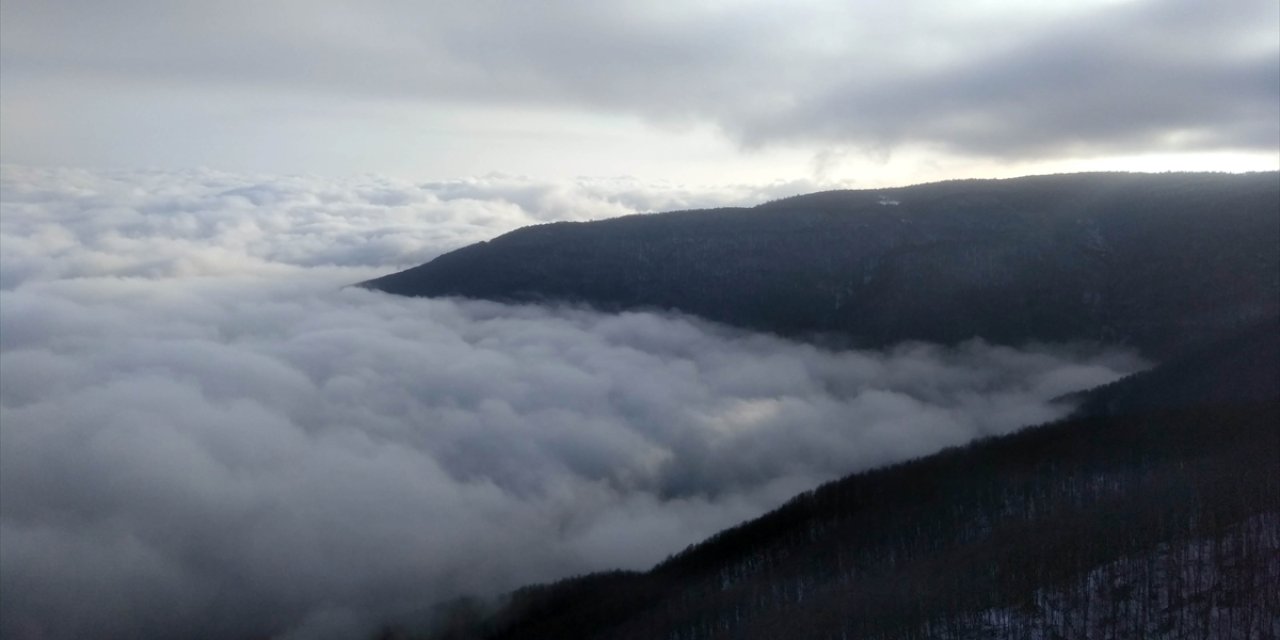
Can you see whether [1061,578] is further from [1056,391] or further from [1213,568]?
[1056,391]

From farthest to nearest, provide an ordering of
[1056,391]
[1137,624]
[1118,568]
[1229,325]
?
1. [1056,391]
2. [1229,325]
3. [1118,568]
4. [1137,624]

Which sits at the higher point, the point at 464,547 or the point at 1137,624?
the point at 1137,624

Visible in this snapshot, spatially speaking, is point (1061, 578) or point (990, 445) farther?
point (990, 445)

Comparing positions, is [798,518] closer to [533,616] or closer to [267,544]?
[533,616]

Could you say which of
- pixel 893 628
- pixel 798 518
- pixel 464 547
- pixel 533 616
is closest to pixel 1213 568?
pixel 893 628

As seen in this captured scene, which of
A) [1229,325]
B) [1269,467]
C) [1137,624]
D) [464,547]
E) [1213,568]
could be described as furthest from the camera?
[1229,325]

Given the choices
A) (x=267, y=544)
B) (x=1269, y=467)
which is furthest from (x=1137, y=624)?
(x=267, y=544)
